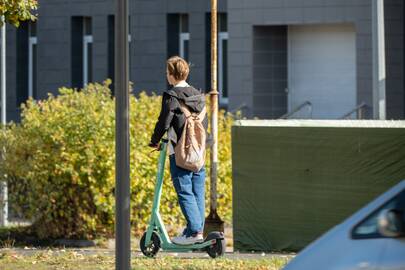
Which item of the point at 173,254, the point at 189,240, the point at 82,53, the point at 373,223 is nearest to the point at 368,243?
the point at 373,223

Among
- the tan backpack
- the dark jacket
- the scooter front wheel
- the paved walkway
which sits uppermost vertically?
the dark jacket

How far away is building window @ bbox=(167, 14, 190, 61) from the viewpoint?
3192 centimetres

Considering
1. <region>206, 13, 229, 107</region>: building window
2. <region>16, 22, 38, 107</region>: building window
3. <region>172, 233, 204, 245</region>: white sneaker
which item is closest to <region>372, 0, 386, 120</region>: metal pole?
<region>172, 233, 204, 245</region>: white sneaker

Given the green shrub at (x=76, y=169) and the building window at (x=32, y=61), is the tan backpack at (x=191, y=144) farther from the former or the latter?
the building window at (x=32, y=61)

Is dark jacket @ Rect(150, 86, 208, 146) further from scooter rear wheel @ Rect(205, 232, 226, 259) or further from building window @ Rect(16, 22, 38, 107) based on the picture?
building window @ Rect(16, 22, 38, 107)

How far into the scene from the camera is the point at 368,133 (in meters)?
12.8

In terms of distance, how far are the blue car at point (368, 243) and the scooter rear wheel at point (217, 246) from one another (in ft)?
14.5

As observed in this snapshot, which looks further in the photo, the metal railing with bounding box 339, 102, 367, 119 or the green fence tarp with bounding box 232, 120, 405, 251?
the metal railing with bounding box 339, 102, 367, 119

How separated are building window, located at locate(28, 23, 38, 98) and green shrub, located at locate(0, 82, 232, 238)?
18.9 metres

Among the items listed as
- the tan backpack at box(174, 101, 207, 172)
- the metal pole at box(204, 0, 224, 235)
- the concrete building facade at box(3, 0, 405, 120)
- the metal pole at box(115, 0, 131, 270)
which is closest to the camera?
the metal pole at box(115, 0, 131, 270)

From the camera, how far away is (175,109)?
11734mm

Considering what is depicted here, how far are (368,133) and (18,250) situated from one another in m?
4.16

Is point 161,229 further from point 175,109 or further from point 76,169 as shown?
point 76,169

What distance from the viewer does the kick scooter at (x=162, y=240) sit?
11.8m
